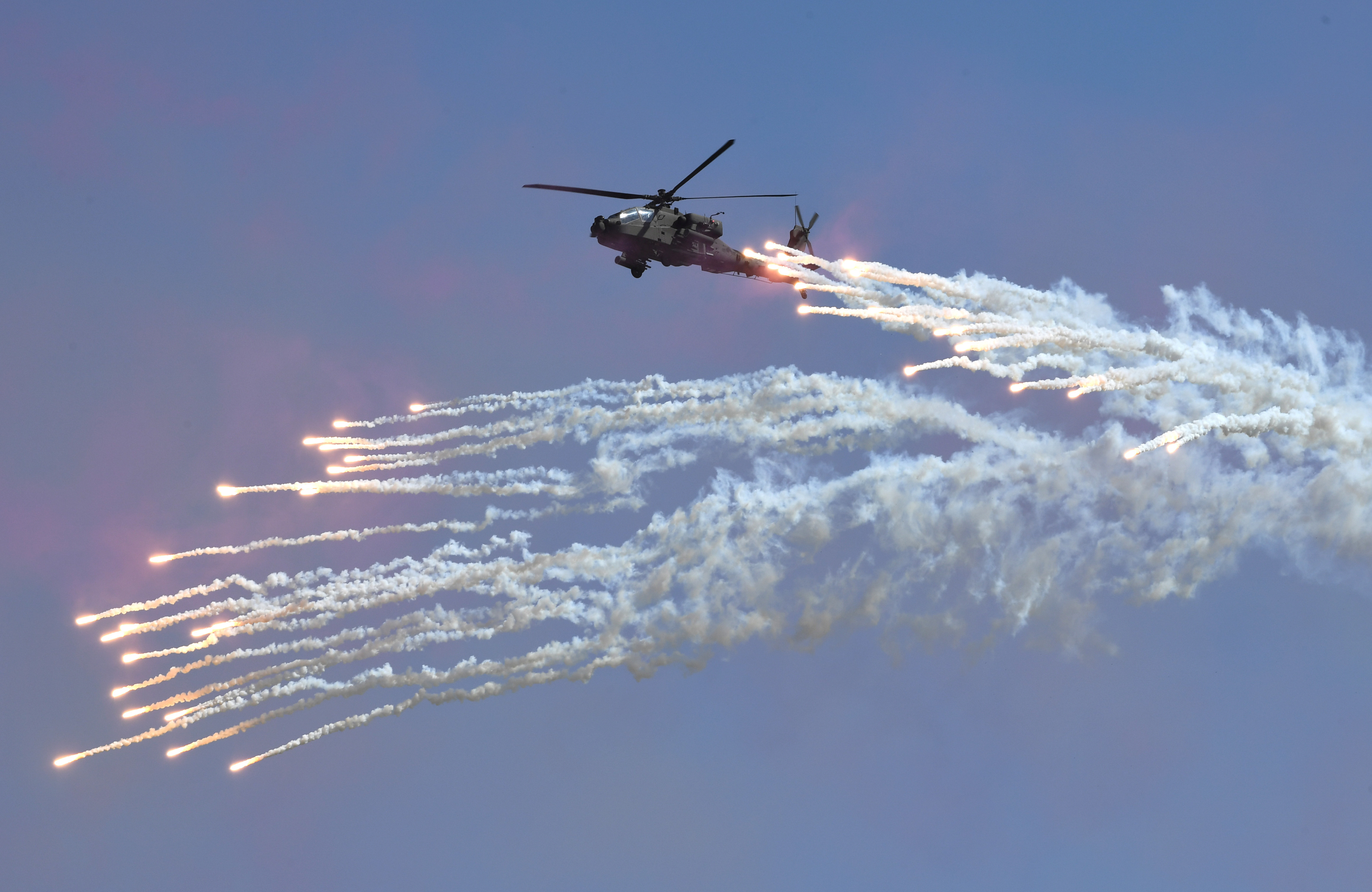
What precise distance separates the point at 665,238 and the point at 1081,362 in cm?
1843

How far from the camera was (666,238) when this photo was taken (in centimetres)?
5925

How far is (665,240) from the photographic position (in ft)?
194

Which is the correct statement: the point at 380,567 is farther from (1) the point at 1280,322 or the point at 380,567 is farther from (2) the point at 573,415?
(1) the point at 1280,322

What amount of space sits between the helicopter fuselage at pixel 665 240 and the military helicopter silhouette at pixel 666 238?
0.7 inches

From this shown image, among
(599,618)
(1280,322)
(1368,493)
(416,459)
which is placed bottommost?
(1368,493)

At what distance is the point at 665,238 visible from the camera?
59219 millimetres

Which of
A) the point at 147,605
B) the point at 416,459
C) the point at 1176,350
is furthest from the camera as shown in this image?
the point at 416,459

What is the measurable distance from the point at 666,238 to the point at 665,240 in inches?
4.5

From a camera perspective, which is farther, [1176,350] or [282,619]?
[282,619]

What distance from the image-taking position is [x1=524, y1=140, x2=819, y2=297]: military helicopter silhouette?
58500mm

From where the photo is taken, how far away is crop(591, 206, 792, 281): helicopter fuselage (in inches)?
2307

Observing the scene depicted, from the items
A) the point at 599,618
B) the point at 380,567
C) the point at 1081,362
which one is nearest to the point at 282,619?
the point at 380,567

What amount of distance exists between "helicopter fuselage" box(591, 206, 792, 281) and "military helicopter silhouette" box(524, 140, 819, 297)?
2 centimetres

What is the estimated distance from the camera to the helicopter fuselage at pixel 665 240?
58.6 m
